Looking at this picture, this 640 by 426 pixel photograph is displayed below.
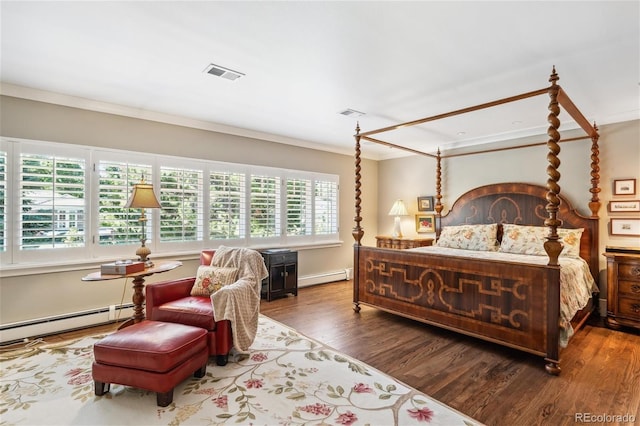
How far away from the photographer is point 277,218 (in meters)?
5.29

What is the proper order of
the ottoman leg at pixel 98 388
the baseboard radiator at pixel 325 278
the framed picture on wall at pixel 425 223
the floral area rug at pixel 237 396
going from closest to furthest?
the floral area rug at pixel 237 396, the ottoman leg at pixel 98 388, the baseboard radiator at pixel 325 278, the framed picture on wall at pixel 425 223

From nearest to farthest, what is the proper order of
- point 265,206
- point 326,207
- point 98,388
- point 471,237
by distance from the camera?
point 98,388 → point 471,237 → point 265,206 → point 326,207

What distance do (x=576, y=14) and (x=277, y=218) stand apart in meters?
4.23

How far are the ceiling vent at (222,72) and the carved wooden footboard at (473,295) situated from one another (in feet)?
8.29

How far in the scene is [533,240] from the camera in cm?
414

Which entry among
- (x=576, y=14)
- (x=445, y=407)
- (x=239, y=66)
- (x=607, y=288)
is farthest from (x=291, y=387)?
(x=607, y=288)

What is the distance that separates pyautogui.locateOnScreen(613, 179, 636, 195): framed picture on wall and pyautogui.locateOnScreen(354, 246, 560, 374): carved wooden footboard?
236 centimetres

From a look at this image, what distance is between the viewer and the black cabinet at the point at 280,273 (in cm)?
475

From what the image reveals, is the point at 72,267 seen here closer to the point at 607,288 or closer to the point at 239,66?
the point at 239,66

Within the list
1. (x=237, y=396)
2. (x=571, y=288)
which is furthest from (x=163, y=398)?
(x=571, y=288)

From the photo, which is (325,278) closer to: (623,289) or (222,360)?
(222,360)

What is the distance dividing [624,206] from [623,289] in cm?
107

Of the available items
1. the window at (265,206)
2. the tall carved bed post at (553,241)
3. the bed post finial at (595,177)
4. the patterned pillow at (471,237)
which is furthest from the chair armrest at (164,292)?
the bed post finial at (595,177)

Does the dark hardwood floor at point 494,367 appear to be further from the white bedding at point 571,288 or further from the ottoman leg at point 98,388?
the ottoman leg at point 98,388
